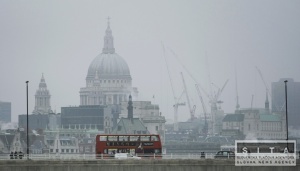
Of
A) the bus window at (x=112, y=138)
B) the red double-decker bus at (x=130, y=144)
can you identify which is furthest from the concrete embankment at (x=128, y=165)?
the bus window at (x=112, y=138)

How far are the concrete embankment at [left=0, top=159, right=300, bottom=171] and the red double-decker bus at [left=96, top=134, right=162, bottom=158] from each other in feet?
51.1

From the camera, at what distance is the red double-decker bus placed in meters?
109

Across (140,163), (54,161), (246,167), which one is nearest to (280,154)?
(246,167)

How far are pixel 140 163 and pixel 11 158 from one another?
10.2 m

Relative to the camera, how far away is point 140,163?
93.0 metres

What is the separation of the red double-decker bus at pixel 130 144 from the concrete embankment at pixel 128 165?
15.6m

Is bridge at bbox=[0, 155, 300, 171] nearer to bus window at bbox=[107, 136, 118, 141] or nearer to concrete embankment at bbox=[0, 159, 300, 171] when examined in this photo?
concrete embankment at bbox=[0, 159, 300, 171]

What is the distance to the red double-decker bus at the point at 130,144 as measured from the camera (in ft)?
358

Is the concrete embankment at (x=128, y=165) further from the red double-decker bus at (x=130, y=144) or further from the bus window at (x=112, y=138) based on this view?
the bus window at (x=112, y=138)

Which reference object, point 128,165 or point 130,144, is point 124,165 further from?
point 130,144

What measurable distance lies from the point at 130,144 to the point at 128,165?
57.3 feet

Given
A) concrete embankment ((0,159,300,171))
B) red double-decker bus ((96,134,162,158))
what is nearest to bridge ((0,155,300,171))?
concrete embankment ((0,159,300,171))

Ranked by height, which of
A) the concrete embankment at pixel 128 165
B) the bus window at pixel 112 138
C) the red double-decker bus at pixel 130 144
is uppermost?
the bus window at pixel 112 138

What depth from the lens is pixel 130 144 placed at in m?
110
